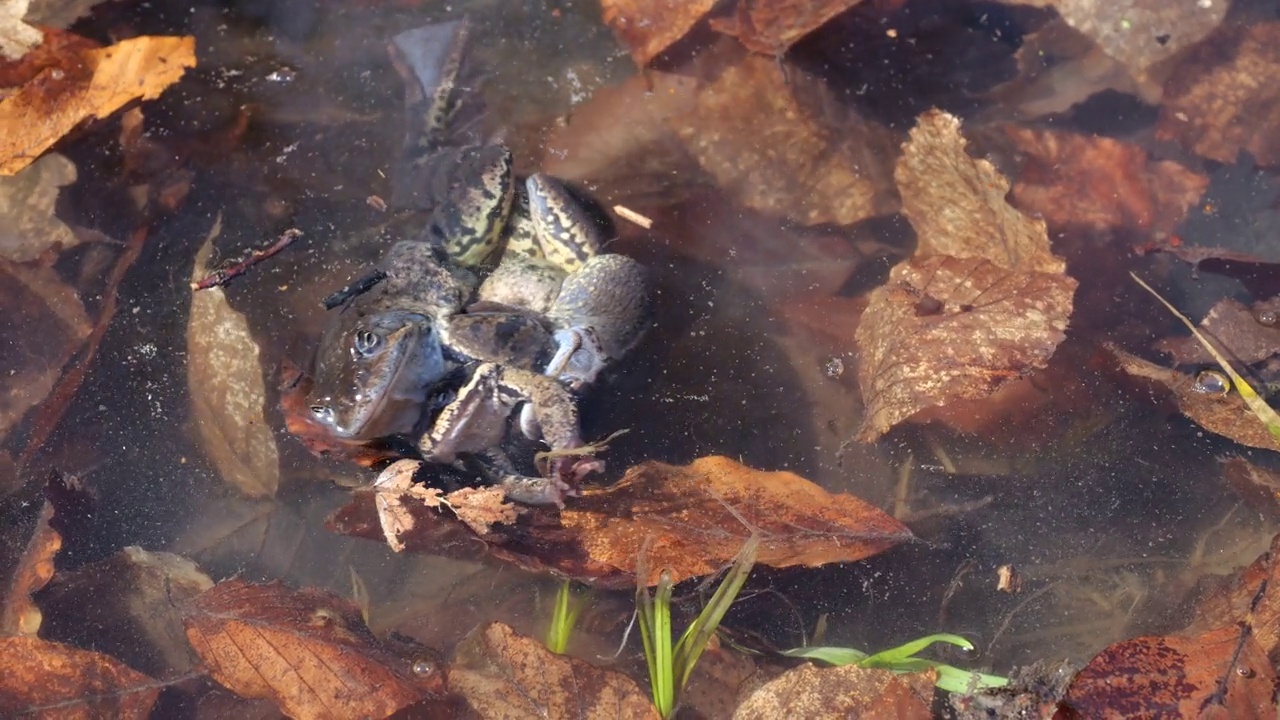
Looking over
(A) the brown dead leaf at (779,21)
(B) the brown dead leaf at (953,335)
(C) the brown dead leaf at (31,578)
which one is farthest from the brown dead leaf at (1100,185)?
(C) the brown dead leaf at (31,578)

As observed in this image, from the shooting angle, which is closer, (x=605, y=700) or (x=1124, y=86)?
(x=605, y=700)

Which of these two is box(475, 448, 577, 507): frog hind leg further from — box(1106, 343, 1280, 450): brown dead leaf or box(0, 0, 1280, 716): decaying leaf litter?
box(1106, 343, 1280, 450): brown dead leaf

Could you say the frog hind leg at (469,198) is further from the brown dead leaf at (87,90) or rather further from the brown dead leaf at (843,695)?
the brown dead leaf at (843,695)

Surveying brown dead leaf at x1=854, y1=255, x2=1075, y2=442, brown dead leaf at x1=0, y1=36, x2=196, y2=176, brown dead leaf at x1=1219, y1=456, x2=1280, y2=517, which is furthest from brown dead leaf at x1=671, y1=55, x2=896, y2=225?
brown dead leaf at x1=0, y1=36, x2=196, y2=176

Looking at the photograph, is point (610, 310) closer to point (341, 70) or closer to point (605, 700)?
point (605, 700)

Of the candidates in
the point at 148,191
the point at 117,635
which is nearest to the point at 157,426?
the point at 117,635
